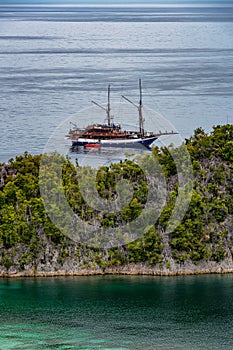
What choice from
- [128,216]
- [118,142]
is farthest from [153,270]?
[118,142]

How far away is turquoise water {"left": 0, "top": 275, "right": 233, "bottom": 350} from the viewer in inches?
→ 856

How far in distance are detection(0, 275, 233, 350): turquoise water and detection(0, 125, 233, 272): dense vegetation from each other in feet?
2.18

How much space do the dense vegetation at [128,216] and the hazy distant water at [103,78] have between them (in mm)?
17251

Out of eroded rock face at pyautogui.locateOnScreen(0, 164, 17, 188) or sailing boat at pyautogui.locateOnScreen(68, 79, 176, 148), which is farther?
sailing boat at pyautogui.locateOnScreen(68, 79, 176, 148)

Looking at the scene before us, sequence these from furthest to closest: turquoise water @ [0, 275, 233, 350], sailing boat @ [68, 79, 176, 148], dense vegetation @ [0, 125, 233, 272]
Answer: sailing boat @ [68, 79, 176, 148] → dense vegetation @ [0, 125, 233, 272] → turquoise water @ [0, 275, 233, 350]

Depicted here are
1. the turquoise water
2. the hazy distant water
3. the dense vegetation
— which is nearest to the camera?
the turquoise water

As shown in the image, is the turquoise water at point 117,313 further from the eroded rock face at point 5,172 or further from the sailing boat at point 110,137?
the sailing boat at point 110,137

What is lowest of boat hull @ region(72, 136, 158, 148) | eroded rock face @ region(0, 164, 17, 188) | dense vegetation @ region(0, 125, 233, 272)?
dense vegetation @ region(0, 125, 233, 272)

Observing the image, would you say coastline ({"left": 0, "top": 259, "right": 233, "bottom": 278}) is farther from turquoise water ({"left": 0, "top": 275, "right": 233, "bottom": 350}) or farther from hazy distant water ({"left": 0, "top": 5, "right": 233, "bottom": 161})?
hazy distant water ({"left": 0, "top": 5, "right": 233, "bottom": 161})

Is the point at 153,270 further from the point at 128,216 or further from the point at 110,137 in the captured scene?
the point at 110,137

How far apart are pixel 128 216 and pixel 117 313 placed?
13.3 ft

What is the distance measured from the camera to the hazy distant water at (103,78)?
52.5m

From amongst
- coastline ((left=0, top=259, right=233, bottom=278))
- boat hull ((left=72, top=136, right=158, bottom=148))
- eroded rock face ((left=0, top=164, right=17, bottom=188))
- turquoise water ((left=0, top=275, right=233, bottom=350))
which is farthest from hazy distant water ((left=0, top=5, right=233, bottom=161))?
turquoise water ((left=0, top=275, right=233, bottom=350))

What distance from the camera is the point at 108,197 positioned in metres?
27.5
